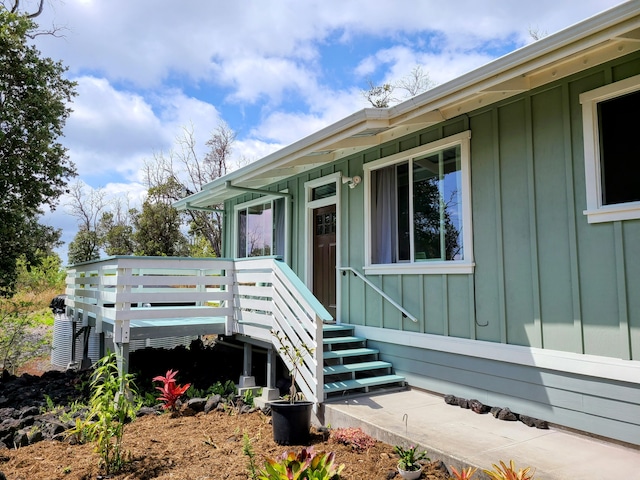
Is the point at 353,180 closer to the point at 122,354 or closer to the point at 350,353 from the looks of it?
the point at 350,353

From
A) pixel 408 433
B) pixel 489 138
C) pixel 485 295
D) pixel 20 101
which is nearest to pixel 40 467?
pixel 408 433

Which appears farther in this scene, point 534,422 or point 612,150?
point 534,422

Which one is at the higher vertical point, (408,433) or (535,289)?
(535,289)

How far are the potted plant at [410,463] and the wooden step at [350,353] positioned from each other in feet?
6.02

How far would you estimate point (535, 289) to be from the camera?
3.85 meters

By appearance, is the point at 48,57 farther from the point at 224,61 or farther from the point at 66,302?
the point at 66,302

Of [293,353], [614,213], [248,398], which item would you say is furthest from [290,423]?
[614,213]

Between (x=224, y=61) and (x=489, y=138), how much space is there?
30.7 ft

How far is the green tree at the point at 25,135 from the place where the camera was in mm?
8195

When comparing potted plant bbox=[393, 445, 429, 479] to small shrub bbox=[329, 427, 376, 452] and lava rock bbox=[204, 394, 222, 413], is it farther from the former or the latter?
lava rock bbox=[204, 394, 222, 413]

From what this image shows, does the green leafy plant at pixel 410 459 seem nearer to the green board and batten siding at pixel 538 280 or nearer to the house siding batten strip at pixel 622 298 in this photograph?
the green board and batten siding at pixel 538 280

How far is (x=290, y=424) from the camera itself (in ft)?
11.8

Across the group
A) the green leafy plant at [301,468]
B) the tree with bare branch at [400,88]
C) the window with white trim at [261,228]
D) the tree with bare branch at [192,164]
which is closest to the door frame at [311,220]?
the window with white trim at [261,228]

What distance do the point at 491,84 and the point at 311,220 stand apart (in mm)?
3863
